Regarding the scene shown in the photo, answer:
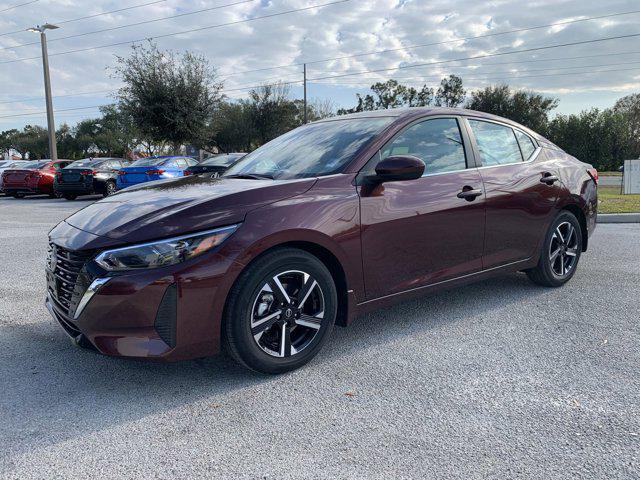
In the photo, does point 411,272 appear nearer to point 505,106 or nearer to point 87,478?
point 87,478

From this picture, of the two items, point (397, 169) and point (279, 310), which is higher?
point (397, 169)

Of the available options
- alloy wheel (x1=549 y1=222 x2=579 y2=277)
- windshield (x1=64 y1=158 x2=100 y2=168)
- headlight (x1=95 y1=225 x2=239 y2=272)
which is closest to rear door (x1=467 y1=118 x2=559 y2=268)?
alloy wheel (x1=549 y1=222 x2=579 y2=277)

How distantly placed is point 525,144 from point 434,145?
126cm

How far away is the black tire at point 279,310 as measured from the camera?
9.18 feet

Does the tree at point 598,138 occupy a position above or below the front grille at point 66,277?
above

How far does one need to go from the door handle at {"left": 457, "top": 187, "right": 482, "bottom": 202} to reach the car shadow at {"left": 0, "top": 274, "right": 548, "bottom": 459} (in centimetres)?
95

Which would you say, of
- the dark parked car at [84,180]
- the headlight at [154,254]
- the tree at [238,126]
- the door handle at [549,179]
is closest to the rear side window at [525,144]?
the door handle at [549,179]

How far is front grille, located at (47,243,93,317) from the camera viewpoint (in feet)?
8.96

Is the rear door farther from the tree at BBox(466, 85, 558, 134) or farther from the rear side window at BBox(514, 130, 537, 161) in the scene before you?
the tree at BBox(466, 85, 558, 134)

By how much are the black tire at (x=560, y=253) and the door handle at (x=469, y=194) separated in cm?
111

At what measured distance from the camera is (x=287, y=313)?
117 inches

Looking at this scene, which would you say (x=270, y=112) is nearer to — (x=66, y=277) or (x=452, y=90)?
(x=452, y=90)

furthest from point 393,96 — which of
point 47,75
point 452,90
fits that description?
point 47,75

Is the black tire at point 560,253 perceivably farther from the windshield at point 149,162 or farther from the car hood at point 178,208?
the windshield at point 149,162
